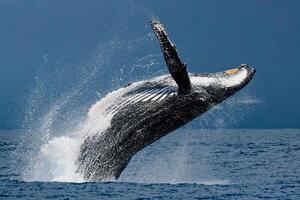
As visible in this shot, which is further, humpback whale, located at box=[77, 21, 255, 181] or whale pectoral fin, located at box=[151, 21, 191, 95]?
humpback whale, located at box=[77, 21, 255, 181]

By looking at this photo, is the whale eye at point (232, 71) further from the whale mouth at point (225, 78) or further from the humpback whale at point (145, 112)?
the humpback whale at point (145, 112)

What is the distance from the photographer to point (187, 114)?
50.1ft

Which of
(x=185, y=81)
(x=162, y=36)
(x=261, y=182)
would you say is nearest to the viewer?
(x=162, y=36)

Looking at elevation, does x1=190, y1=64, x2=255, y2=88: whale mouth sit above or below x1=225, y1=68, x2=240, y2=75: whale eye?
below

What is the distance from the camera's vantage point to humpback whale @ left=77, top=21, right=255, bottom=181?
1502cm

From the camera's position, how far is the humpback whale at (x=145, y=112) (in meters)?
15.0

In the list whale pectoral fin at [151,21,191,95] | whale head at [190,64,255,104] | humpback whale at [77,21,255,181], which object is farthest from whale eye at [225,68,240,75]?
whale pectoral fin at [151,21,191,95]

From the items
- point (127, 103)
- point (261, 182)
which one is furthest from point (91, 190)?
point (261, 182)

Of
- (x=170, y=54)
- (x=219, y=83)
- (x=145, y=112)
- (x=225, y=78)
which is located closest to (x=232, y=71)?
(x=225, y=78)

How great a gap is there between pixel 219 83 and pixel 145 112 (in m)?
1.93

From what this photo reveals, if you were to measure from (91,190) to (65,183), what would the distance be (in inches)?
44.9

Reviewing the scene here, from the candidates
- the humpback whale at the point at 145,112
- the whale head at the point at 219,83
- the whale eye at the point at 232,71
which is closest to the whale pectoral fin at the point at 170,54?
the humpback whale at the point at 145,112

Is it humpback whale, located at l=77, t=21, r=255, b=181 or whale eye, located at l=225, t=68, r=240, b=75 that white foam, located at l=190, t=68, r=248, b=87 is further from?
whale eye, located at l=225, t=68, r=240, b=75

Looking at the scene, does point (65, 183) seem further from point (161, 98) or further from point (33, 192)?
point (161, 98)
